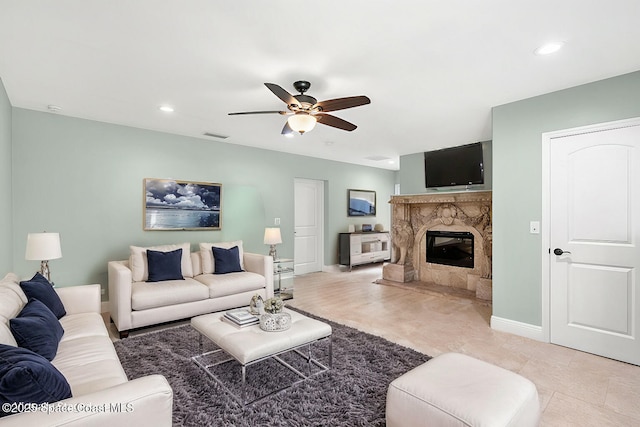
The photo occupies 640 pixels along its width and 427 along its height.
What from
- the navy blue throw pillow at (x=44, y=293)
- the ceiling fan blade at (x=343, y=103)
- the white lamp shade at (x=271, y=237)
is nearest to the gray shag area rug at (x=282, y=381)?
the navy blue throw pillow at (x=44, y=293)

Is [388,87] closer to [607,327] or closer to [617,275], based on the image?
[617,275]

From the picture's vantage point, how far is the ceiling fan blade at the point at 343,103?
8.40 feet

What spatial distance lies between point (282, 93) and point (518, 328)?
3348 millimetres

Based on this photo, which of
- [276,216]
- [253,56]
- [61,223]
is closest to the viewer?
[253,56]

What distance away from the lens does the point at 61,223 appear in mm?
3879

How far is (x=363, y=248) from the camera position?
7.34 m

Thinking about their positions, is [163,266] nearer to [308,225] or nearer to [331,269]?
[308,225]

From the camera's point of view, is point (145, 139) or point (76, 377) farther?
point (145, 139)

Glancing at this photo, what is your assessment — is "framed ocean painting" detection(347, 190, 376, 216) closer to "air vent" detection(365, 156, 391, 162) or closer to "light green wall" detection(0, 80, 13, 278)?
"air vent" detection(365, 156, 391, 162)

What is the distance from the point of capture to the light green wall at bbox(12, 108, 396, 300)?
3703 millimetres

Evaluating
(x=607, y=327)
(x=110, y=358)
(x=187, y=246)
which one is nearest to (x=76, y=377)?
(x=110, y=358)

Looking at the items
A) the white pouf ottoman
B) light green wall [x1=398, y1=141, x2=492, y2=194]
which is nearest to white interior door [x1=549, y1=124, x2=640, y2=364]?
the white pouf ottoman

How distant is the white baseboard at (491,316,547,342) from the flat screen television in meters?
2.24

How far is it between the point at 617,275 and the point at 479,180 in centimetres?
235
